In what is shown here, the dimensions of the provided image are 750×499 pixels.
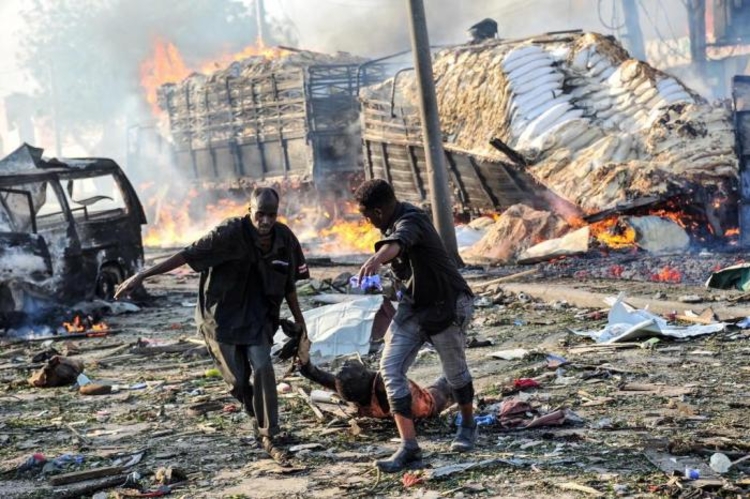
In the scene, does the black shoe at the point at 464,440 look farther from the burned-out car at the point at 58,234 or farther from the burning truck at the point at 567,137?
the burning truck at the point at 567,137

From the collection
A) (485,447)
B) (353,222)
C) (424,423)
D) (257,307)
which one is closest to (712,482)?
(485,447)

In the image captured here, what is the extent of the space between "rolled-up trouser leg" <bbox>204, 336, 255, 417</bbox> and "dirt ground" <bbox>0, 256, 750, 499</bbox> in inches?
11.8

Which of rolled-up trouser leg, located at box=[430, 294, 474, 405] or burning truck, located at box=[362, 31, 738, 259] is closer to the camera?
rolled-up trouser leg, located at box=[430, 294, 474, 405]

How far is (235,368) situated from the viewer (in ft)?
20.8

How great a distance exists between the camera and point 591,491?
4.84 metres

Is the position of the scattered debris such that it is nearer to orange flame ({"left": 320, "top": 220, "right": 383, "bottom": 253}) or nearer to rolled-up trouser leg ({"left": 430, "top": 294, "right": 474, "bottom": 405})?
rolled-up trouser leg ({"left": 430, "top": 294, "right": 474, "bottom": 405})

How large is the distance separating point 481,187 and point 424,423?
38.2 feet

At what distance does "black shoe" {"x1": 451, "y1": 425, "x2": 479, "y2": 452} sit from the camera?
5812 mm

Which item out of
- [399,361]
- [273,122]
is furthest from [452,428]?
[273,122]

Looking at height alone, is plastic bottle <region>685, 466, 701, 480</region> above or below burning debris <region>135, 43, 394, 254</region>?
below

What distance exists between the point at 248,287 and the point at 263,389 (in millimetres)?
632

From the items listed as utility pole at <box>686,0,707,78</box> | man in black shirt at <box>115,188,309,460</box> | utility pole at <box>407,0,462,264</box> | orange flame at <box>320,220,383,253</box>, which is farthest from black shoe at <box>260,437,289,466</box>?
utility pole at <box>686,0,707,78</box>

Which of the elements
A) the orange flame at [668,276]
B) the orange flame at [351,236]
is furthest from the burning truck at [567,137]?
the orange flame at [668,276]

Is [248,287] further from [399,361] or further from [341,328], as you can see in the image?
[341,328]
